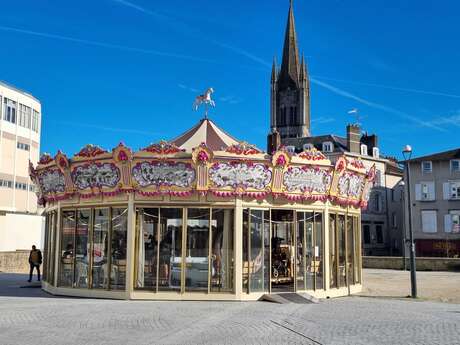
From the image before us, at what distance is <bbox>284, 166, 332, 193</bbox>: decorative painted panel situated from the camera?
18.4 meters

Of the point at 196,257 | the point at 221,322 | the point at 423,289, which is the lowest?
the point at 423,289

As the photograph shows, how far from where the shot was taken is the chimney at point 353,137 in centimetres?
6316

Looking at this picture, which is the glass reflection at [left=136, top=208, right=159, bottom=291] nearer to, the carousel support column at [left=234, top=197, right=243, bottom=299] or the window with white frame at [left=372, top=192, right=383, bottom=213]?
the carousel support column at [left=234, top=197, right=243, bottom=299]

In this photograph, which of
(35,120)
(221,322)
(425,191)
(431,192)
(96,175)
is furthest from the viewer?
(35,120)

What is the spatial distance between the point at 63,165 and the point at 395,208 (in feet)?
167

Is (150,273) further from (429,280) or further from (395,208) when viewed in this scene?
(395,208)

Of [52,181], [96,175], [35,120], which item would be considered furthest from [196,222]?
[35,120]

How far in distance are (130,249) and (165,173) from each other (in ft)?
8.93

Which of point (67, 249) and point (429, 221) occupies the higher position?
point (429, 221)

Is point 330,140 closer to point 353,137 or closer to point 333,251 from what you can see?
point 353,137

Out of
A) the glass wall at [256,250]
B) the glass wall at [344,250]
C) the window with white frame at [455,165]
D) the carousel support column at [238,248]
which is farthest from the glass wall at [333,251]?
the window with white frame at [455,165]

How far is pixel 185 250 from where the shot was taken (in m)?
17.8

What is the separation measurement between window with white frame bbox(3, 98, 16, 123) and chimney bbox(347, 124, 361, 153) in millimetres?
35737

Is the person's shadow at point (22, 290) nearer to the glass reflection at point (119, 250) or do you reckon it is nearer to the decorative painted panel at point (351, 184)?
the glass reflection at point (119, 250)
